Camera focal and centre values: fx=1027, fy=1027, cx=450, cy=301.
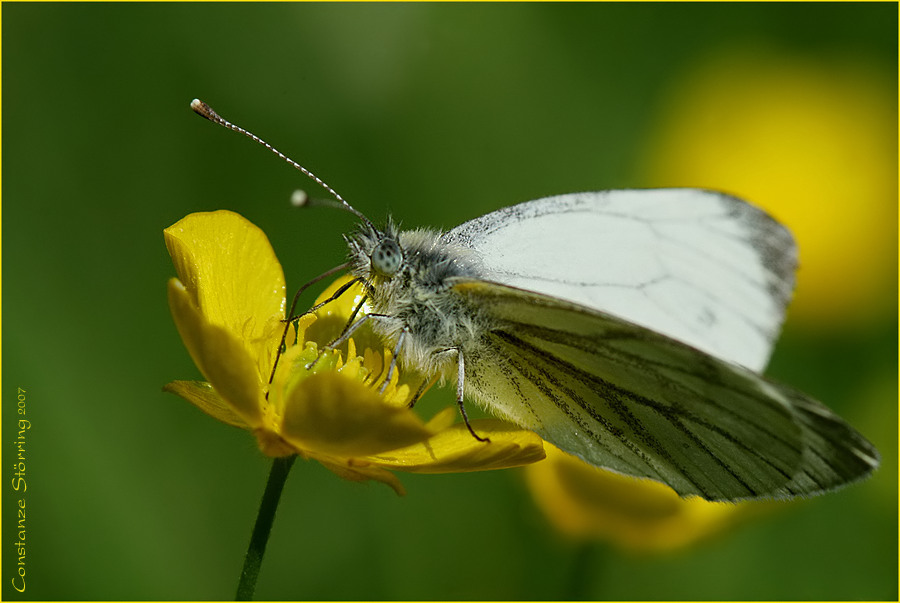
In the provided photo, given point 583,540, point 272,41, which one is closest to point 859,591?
point 583,540

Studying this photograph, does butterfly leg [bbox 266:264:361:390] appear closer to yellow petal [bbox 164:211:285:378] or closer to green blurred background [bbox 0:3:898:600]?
yellow petal [bbox 164:211:285:378]

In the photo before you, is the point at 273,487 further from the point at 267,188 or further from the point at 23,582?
the point at 267,188

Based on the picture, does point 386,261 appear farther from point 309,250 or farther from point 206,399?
point 309,250

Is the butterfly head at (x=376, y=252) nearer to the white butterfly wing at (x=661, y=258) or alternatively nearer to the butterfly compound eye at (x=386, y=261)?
the butterfly compound eye at (x=386, y=261)

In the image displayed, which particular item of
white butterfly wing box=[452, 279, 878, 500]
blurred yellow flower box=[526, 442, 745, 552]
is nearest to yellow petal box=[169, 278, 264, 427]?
white butterfly wing box=[452, 279, 878, 500]

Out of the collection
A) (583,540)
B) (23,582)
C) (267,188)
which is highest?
(267,188)

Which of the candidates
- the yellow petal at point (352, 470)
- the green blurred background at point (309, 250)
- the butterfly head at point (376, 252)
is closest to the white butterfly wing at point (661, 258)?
the butterfly head at point (376, 252)
